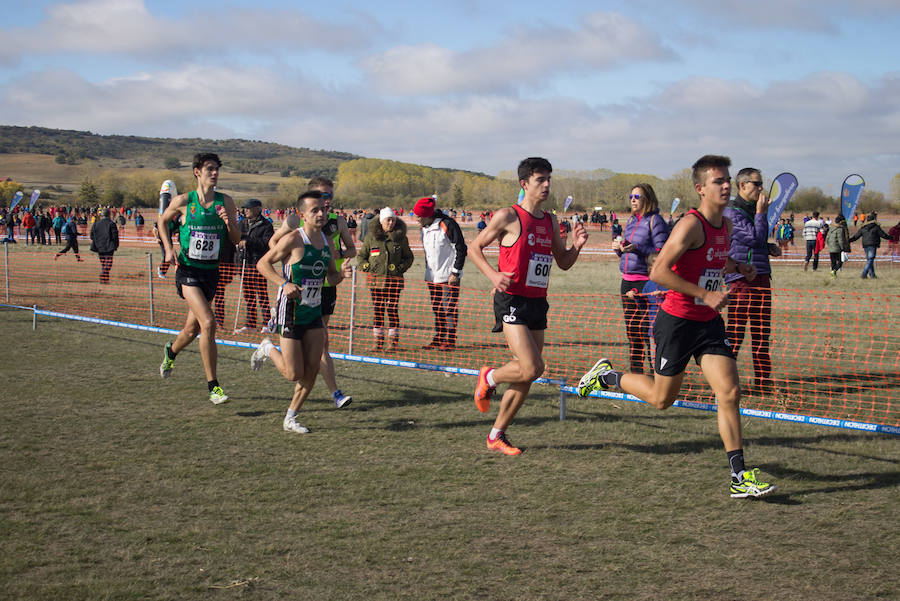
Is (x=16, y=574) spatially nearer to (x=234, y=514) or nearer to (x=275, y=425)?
(x=234, y=514)

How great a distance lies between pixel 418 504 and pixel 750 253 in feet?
14.7

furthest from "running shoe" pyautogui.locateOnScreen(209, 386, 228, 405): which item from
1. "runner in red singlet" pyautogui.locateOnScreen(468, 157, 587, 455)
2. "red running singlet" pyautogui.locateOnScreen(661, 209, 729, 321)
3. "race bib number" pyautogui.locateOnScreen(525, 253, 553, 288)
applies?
"red running singlet" pyautogui.locateOnScreen(661, 209, 729, 321)

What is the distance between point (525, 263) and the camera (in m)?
5.49

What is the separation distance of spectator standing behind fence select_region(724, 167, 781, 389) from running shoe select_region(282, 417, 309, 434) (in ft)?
12.8

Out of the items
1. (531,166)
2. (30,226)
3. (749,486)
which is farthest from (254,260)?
(30,226)

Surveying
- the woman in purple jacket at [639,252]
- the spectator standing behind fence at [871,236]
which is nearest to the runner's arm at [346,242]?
the woman in purple jacket at [639,252]

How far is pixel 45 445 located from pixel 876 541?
551 cm

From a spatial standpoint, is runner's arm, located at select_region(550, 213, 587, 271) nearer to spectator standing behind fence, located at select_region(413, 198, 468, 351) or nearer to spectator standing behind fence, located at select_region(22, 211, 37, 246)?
spectator standing behind fence, located at select_region(413, 198, 468, 351)

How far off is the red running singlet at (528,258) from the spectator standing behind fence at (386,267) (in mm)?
4617

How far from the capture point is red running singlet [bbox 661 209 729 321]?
4852 millimetres

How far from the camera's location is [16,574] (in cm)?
361

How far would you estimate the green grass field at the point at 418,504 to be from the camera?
3.63 metres

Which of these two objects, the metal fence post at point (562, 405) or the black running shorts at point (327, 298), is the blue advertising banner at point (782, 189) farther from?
the black running shorts at point (327, 298)

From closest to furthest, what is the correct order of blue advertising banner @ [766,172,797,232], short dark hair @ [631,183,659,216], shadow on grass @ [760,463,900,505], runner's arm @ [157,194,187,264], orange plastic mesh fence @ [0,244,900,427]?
1. shadow on grass @ [760,463,900,505]
2. runner's arm @ [157,194,187,264]
3. orange plastic mesh fence @ [0,244,900,427]
4. short dark hair @ [631,183,659,216]
5. blue advertising banner @ [766,172,797,232]
